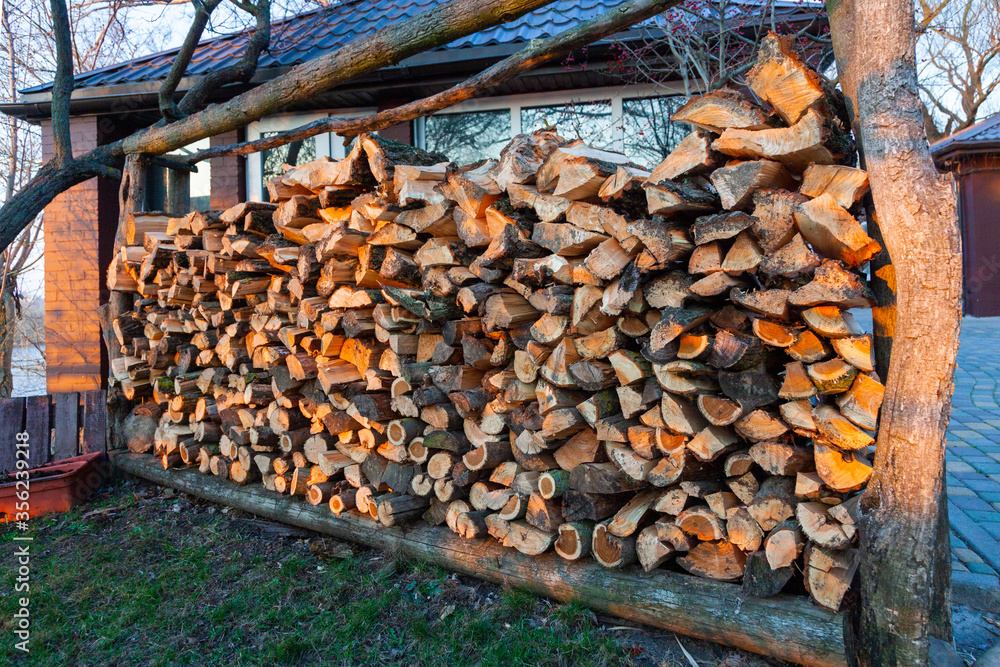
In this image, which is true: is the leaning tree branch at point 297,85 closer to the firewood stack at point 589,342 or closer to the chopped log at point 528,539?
the firewood stack at point 589,342

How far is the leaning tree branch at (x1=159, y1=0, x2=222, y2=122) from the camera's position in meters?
5.38

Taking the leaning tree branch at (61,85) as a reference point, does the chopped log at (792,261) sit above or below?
below

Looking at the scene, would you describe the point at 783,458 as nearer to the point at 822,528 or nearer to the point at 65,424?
the point at 822,528

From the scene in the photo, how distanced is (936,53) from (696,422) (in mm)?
21618

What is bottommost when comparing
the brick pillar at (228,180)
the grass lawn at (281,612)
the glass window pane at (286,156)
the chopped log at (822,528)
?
the grass lawn at (281,612)

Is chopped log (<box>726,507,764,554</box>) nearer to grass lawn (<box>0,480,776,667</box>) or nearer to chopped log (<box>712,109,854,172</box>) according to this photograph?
grass lawn (<box>0,480,776,667</box>)

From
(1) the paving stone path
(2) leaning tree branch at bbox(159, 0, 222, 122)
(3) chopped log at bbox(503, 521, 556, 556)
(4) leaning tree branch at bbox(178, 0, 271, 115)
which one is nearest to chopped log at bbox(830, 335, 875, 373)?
(3) chopped log at bbox(503, 521, 556, 556)

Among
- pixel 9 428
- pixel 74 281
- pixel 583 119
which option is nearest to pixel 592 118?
pixel 583 119

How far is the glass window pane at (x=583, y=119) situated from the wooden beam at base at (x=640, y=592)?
4933 millimetres

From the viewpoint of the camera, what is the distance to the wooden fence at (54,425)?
4719 millimetres

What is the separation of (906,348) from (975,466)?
3.07 meters

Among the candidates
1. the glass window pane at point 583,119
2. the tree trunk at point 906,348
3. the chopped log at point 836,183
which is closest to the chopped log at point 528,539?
the tree trunk at point 906,348

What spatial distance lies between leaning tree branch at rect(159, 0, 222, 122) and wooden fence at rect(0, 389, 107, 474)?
2472 millimetres

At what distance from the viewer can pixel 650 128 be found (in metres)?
6.95
